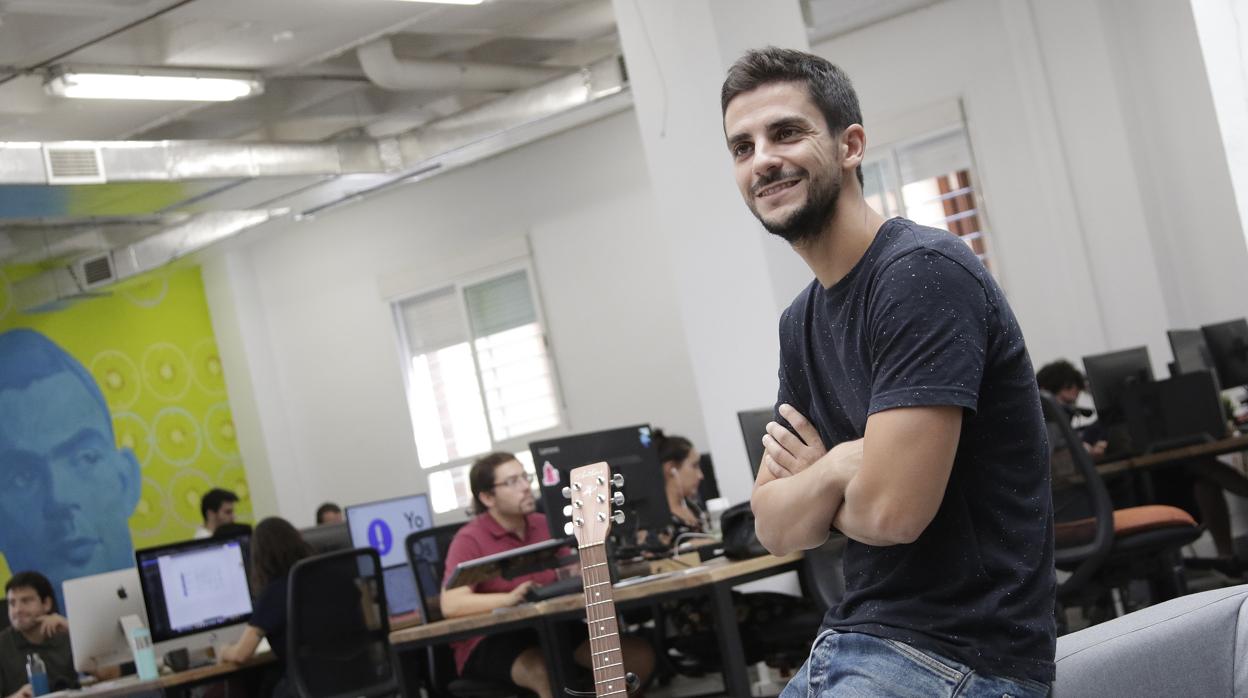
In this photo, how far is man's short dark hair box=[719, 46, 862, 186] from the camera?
1.71 meters

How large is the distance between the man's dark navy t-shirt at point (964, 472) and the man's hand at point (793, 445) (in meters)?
0.17

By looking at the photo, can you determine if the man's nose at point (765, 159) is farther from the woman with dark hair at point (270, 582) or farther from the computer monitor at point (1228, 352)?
the computer monitor at point (1228, 352)

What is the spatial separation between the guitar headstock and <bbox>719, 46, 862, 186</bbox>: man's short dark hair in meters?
1.00

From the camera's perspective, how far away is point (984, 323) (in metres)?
1.55

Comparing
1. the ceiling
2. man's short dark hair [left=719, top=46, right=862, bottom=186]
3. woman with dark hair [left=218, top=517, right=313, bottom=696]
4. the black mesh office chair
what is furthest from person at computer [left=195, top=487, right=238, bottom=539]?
man's short dark hair [left=719, top=46, right=862, bottom=186]

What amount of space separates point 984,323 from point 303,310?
468 inches

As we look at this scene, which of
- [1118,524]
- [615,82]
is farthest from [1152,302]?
[1118,524]

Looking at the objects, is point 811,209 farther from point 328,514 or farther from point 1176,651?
point 328,514

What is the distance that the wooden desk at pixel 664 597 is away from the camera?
4.23m

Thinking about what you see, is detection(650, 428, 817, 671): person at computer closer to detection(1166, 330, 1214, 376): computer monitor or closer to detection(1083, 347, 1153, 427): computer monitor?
detection(1083, 347, 1153, 427): computer monitor

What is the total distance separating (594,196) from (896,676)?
9810 millimetres

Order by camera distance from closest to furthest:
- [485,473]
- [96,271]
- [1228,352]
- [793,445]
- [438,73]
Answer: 1. [793,445]
2. [485,473]
3. [1228,352]
4. [438,73]
5. [96,271]

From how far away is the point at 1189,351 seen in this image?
7598 millimetres

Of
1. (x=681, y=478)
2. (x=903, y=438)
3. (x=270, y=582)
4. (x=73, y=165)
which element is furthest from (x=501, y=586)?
(x=73, y=165)
